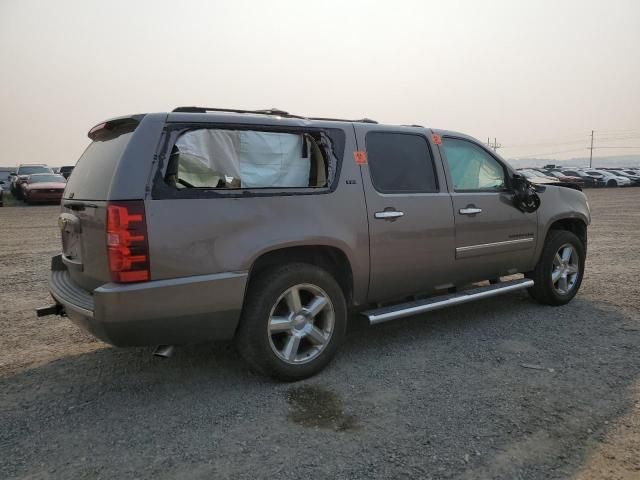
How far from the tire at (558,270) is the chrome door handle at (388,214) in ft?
7.20

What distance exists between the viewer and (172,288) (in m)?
3.02

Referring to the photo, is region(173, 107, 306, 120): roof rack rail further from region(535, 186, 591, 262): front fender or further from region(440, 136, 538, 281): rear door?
region(535, 186, 591, 262): front fender

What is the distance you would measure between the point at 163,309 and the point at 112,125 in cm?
136

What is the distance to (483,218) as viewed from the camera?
4.69m

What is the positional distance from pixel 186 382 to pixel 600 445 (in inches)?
104

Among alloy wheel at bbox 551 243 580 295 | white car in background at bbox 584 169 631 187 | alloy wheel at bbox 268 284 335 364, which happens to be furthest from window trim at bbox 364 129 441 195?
white car in background at bbox 584 169 631 187

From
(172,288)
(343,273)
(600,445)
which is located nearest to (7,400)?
(172,288)

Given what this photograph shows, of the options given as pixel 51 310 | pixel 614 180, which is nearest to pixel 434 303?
pixel 51 310

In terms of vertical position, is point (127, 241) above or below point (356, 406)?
above

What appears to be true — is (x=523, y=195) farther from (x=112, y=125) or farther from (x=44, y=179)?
(x=44, y=179)

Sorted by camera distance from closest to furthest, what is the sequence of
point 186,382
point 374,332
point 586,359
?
point 186,382, point 586,359, point 374,332

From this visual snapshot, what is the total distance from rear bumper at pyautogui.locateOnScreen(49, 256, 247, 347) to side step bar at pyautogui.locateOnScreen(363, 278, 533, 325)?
1191mm

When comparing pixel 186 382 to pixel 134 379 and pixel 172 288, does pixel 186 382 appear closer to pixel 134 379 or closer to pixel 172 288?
pixel 134 379

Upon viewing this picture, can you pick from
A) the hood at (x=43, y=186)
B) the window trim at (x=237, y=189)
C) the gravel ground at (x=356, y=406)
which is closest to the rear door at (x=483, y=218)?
the gravel ground at (x=356, y=406)
